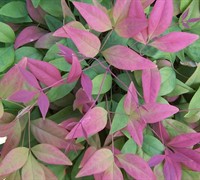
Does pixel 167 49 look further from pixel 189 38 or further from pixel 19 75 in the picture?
pixel 19 75

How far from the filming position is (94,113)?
0.35m

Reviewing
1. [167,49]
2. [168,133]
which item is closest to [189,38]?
[167,49]

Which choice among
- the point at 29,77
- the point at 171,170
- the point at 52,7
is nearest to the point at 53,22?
the point at 52,7

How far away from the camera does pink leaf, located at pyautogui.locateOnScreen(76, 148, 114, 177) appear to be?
13.6 inches

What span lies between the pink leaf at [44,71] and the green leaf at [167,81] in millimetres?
128

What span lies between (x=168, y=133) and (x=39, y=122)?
0.53 ft

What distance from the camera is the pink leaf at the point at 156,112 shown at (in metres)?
0.38

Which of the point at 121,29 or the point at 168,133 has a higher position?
the point at 121,29

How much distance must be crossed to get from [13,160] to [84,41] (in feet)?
0.49

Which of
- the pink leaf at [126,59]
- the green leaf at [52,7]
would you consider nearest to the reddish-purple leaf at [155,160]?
the pink leaf at [126,59]

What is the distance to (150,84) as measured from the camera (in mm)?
382

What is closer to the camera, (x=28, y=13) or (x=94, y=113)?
(x=94, y=113)

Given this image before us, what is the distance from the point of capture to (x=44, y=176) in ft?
1.25

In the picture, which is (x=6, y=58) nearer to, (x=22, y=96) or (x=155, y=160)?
(x=22, y=96)
